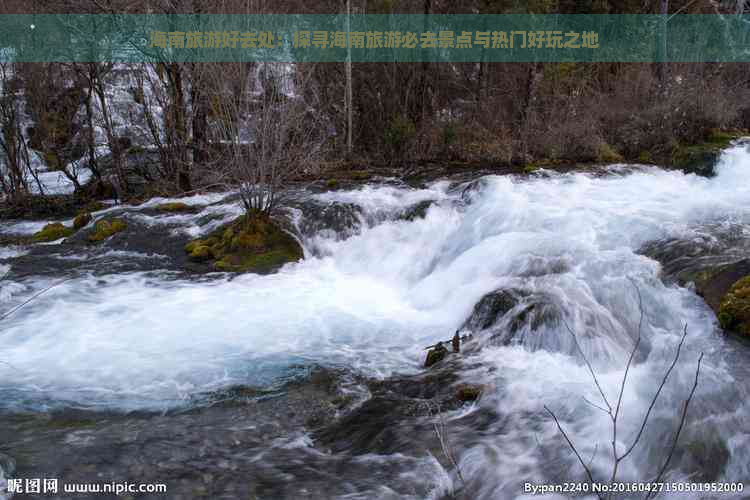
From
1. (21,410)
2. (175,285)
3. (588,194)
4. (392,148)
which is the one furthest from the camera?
(392,148)

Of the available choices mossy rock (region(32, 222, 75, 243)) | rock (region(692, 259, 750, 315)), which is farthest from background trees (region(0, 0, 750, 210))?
rock (region(692, 259, 750, 315))

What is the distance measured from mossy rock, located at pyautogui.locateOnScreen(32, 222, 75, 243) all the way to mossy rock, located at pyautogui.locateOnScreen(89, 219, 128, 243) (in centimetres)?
69

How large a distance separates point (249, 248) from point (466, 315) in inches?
164

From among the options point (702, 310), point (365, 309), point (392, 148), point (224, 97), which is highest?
point (224, 97)

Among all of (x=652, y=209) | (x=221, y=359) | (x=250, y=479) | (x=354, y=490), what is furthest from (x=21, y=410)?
(x=652, y=209)

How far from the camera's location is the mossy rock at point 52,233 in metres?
10.5

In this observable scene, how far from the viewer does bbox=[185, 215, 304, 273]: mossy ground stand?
8.97m

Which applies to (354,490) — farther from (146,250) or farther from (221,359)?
(146,250)

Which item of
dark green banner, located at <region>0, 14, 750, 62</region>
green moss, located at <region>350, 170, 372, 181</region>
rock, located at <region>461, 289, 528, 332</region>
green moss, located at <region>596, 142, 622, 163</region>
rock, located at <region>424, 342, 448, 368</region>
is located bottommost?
rock, located at <region>424, 342, 448, 368</region>

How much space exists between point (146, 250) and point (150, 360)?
13.8 ft

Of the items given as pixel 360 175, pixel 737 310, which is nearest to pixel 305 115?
pixel 360 175

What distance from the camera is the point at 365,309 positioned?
25.4ft

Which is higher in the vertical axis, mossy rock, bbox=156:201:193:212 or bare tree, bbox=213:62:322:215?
bare tree, bbox=213:62:322:215

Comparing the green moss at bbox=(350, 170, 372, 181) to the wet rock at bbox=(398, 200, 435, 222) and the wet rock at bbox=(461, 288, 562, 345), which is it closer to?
the wet rock at bbox=(398, 200, 435, 222)
